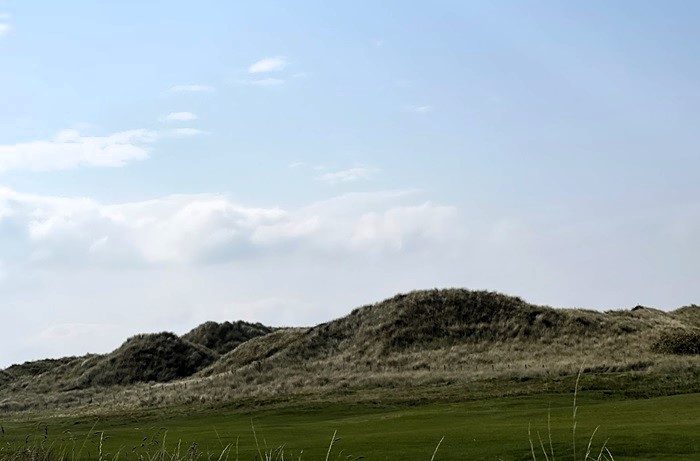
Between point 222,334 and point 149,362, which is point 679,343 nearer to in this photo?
point 149,362

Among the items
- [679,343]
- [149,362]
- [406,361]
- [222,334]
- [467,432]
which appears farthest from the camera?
[222,334]

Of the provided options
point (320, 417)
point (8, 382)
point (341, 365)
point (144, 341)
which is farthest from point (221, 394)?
point (8, 382)

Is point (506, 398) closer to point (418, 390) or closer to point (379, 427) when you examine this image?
point (418, 390)

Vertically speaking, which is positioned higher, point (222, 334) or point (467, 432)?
point (222, 334)

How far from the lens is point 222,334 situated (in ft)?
321

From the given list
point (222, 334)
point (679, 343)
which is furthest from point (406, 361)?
point (222, 334)

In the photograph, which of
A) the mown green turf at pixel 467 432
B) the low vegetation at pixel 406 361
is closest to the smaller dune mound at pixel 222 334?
the low vegetation at pixel 406 361

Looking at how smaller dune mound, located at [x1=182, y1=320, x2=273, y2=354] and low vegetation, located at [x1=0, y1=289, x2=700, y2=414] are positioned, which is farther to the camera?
smaller dune mound, located at [x1=182, y1=320, x2=273, y2=354]

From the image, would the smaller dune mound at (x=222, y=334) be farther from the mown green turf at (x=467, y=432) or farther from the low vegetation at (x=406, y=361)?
the mown green turf at (x=467, y=432)

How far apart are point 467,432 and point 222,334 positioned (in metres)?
77.2

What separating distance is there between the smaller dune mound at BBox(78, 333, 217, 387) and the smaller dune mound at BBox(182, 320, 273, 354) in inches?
395

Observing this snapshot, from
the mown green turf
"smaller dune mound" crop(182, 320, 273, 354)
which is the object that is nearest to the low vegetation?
the mown green turf

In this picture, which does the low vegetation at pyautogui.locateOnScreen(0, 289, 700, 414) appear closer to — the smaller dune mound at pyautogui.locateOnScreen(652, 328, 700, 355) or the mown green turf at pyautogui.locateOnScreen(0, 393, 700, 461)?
the smaller dune mound at pyautogui.locateOnScreen(652, 328, 700, 355)

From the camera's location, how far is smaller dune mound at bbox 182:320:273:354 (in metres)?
95.7
